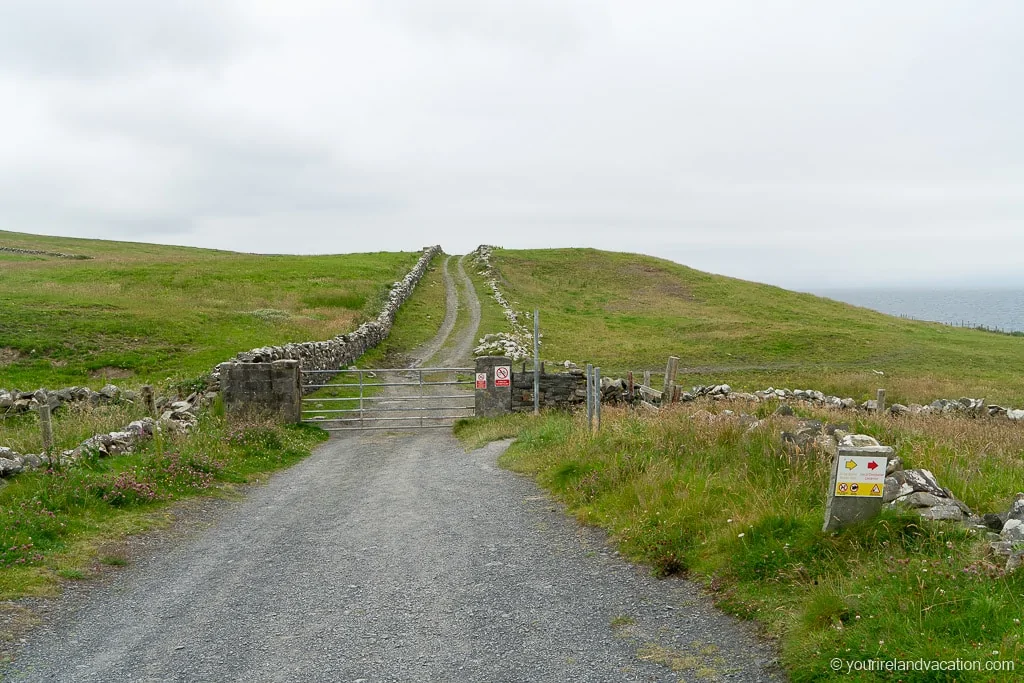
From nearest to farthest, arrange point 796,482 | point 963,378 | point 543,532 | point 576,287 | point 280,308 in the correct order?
point 796,482
point 543,532
point 963,378
point 280,308
point 576,287

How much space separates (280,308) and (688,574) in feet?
115

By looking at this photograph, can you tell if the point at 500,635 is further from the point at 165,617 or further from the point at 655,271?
the point at 655,271

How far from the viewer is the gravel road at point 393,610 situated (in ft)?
19.6

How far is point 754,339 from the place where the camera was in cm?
4041

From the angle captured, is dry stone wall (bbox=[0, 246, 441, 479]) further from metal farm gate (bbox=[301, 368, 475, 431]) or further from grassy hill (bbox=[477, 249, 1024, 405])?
grassy hill (bbox=[477, 249, 1024, 405])

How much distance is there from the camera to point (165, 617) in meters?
7.26

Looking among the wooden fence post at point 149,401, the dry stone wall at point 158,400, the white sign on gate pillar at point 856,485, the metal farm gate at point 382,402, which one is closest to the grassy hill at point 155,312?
the dry stone wall at point 158,400

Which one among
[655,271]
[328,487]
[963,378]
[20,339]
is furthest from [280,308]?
[655,271]

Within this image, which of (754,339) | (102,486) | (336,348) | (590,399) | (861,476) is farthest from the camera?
(754,339)

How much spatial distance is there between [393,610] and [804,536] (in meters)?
3.97

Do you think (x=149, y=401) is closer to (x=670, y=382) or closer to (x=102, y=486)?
(x=102, y=486)

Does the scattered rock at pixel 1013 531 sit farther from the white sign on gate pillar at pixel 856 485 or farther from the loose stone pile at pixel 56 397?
the loose stone pile at pixel 56 397

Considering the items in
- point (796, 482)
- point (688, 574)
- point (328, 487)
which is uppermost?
point (796, 482)

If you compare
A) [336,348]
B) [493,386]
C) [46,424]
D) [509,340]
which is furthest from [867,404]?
[46,424]
